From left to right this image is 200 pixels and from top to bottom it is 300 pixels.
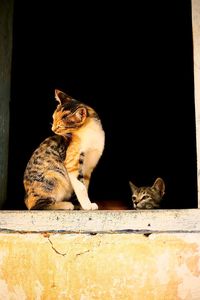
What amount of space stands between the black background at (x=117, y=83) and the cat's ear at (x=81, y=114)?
4.07ft

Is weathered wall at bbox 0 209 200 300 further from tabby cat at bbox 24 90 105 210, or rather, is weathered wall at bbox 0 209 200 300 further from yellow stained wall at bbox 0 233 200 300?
tabby cat at bbox 24 90 105 210

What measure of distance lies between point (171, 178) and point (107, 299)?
2190 millimetres

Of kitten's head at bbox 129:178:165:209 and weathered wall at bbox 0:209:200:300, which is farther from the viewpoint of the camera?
kitten's head at bbox 129:178:165:209

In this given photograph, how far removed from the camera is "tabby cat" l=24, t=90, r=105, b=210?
2920 millimetres

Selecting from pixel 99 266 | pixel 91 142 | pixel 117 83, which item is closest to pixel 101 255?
pixel 99 266

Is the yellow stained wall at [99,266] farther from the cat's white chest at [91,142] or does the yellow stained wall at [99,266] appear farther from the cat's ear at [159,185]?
the cat's ear at [159,185]

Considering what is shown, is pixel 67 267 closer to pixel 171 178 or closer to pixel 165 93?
pixel 171 178

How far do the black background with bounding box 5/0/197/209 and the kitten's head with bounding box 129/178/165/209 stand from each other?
777mm

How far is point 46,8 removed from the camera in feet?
13.6

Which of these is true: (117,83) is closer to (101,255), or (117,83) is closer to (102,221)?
(102,221)

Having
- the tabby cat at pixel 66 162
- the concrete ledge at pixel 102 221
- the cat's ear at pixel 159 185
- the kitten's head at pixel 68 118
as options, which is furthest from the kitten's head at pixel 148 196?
the concrete ledge at pixel 102 221


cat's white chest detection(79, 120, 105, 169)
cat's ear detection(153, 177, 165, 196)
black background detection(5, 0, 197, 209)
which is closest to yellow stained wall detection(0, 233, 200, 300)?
cat's white chest detection(79, 120, 105, 169)

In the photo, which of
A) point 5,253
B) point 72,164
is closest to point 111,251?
point 5,253

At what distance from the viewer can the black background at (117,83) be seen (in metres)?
4.15
